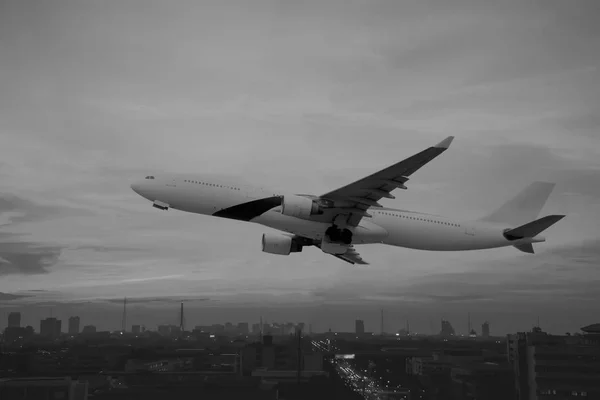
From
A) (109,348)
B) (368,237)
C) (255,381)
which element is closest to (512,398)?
(255,381)

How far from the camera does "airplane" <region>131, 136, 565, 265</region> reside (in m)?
38.2

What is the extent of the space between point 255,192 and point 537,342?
6444 centimetres

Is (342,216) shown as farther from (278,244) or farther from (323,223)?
(278,244)

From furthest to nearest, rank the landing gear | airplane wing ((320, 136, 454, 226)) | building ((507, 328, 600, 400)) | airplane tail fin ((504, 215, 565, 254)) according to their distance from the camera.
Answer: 1. building ((507, 328, 600, 400))
2. airplane tail fin ((504, 215, 565, 254))
3. the landing gear
4. airplane wing ((320, 136, 454, 226))

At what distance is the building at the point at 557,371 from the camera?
76.3 meters

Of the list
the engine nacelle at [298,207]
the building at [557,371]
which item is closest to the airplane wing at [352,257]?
the engine nacelle at [298,207]

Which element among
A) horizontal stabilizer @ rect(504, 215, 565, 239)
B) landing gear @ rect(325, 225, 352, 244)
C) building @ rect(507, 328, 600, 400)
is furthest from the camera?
building @ rect(507, 328, 600, 400)

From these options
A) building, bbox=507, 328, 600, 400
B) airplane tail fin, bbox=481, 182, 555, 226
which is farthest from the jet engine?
building, bbox=507, 328, 600, 400

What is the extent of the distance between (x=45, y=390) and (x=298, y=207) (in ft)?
155

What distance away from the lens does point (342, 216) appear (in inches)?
1578

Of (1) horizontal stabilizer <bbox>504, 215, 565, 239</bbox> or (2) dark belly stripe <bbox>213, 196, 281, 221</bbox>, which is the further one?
(1) horizontal stabilizer <bbox>504, 215, 565, 239</bbox>

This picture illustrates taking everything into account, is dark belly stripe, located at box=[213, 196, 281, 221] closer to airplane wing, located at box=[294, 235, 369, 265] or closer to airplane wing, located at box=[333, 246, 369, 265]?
airplane wing, located at box=[294, 235, 369, 265]

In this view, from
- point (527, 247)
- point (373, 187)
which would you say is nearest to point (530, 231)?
point (527, 247)

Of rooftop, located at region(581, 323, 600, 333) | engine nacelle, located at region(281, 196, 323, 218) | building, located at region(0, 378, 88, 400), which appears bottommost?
building, located at region(0, 378, 88, 400)
